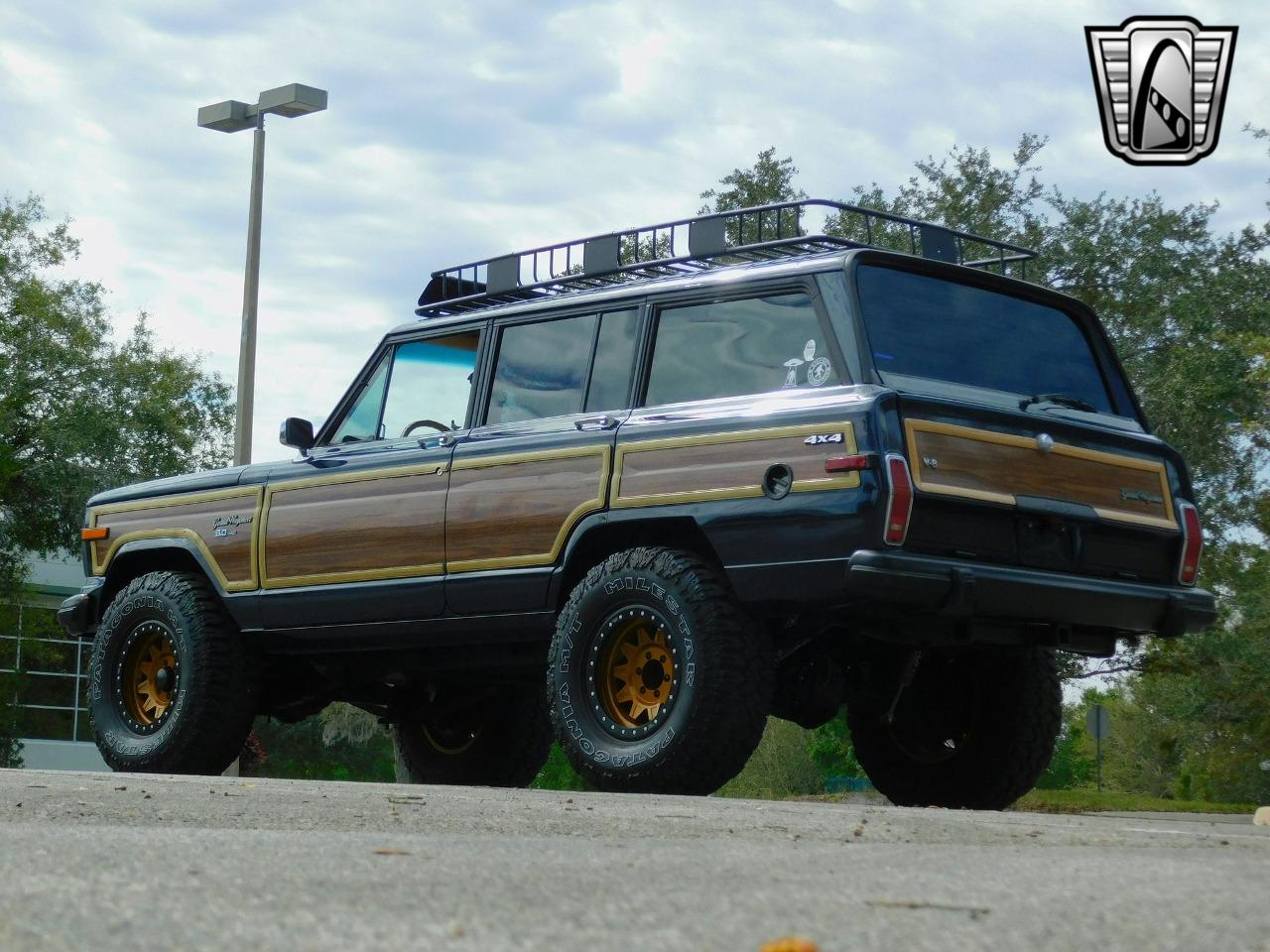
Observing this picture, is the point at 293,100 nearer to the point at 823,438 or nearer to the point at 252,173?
the point at 252,173

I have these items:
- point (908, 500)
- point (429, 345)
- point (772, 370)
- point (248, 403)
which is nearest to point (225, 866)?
point (908, 500)

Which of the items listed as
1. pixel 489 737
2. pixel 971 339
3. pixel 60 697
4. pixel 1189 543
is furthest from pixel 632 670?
pixel 60 697

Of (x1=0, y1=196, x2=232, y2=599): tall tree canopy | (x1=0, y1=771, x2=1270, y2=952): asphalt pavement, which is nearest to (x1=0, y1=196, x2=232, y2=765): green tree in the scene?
(x1=0, y1=196, x2=232, y2=599): tall tree canopy

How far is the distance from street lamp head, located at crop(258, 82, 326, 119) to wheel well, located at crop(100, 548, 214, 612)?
33.4ft

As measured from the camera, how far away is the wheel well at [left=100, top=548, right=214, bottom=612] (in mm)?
10047

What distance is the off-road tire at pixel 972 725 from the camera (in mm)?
8438

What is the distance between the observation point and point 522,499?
8.12m

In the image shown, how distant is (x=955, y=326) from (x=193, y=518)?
13.6 feet

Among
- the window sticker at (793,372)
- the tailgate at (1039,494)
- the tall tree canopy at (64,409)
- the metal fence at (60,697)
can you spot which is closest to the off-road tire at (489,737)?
the window sticker at (793,372)

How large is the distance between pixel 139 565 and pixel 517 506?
304 centimetres

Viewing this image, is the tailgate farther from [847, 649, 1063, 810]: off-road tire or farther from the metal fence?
the metal fence

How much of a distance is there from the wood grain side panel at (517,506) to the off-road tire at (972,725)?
1.50 metres

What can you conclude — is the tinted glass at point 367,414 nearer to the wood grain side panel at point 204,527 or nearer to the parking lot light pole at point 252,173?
the wood grain side panel at point 204,527

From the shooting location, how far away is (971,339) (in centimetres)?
794
